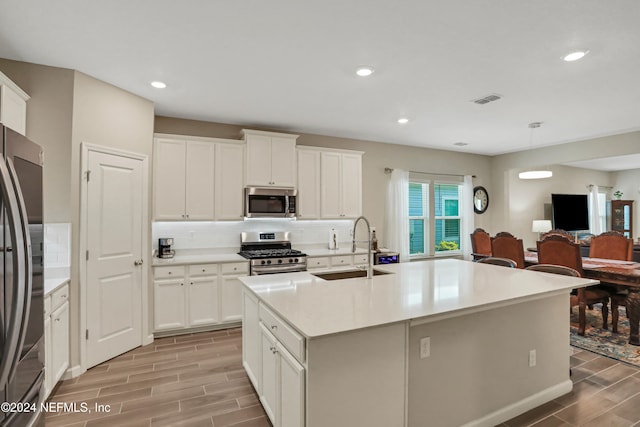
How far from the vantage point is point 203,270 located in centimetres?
397

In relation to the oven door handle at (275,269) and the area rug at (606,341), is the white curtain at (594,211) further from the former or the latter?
the oven door handle at (275,269)

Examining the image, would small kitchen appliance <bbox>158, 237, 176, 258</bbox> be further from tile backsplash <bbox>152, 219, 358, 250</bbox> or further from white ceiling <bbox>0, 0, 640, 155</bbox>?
white ceiling <bbox>0, 0, 640, 155</bbox>

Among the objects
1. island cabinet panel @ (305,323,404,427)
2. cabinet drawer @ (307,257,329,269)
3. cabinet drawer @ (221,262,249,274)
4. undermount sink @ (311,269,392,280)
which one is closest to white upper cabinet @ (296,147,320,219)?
cabinet drawer @ (307,257,329,269)

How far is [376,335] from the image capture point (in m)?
1.73

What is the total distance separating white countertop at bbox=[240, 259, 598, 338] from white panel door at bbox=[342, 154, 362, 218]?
7.04 ft

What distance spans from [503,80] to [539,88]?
0.50 metres

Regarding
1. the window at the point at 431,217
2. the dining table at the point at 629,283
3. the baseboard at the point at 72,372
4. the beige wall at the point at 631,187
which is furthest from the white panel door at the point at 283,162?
the beige wall at the point at 631,187

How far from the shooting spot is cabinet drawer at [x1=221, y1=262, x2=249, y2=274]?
→ 4074mm

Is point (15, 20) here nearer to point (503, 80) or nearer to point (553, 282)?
point (503, 80)

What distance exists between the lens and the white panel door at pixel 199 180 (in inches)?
163

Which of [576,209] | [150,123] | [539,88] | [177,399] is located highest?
[539,88]

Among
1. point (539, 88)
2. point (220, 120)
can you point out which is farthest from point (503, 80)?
point (220, 120)

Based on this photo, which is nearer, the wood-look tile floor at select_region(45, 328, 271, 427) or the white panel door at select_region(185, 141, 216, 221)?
the wood-look tile floor at select_region(45, 328, 271, 427)

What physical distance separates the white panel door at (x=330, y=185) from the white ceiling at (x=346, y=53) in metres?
0.84
